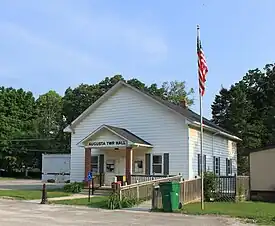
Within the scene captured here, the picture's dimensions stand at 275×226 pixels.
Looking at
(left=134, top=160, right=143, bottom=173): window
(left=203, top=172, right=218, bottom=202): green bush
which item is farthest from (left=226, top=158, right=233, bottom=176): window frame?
(left=203, top=172, right=218, bottom=202): green bush

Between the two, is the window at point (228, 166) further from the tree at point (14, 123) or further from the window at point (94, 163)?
the tree at point (14, 123)

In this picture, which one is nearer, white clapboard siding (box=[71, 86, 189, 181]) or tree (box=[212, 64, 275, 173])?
white clapboard siding (box=[71, 86, 189, 181])

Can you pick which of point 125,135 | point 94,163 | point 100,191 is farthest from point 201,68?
point 94,163

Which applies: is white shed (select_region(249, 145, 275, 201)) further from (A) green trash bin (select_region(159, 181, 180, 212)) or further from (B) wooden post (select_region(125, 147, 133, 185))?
(A) green trash bin (select_region(159, 181, 180, 212))

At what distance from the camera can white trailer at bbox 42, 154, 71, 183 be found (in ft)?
160

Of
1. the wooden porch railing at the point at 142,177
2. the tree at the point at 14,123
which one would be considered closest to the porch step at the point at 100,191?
the wooden porch railing at the point at 142,177

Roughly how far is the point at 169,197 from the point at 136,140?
11106 mm

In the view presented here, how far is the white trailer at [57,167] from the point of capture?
160 feet

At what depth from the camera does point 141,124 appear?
30953mm

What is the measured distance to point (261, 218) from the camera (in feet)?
52.8

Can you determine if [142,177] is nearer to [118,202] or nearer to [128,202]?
[128,202]

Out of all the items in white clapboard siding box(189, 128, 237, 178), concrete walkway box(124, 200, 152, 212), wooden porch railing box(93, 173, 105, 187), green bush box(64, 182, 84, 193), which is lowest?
concrete walkway box(124, 200, 152, 212)

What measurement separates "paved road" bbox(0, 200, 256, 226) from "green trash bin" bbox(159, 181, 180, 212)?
97cm

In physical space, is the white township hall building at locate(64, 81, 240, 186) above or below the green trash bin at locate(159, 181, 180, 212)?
above
